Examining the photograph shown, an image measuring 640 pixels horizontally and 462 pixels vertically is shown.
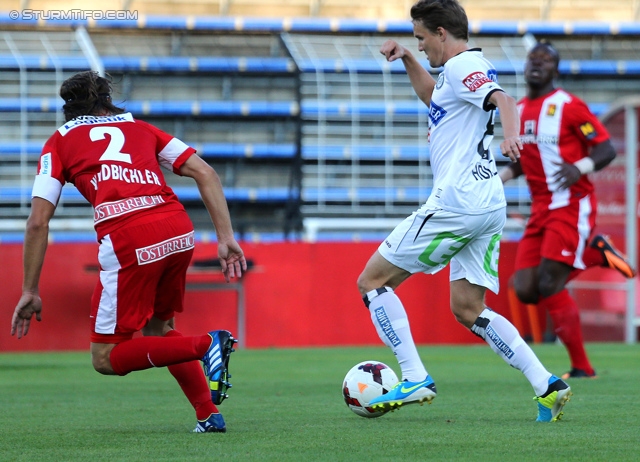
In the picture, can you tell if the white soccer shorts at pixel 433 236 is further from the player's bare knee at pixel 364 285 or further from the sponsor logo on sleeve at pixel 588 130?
the sponsor logo on sleeve at pixel 588 130

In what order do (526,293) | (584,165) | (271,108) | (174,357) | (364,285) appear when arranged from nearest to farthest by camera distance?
(174,357) < (364,285) < (584,165) < (526,293) < (271,108)

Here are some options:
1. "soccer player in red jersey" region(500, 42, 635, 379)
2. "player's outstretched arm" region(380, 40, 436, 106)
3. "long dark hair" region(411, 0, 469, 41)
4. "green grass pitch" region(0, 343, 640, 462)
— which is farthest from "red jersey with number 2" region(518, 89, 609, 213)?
"long dark hair" region(411, 0, 469, 41)

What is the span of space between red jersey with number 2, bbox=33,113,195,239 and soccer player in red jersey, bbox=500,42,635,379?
3292mm

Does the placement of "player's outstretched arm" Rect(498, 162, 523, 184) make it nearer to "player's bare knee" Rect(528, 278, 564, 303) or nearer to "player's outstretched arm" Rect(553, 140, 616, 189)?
"player's outstretched arm" Rect(553, 140, 616, 189)

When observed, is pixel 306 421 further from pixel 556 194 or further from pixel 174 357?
pixel 556 194

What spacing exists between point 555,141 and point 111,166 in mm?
4279

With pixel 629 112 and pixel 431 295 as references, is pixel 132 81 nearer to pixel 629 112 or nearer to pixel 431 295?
pixel 431 295

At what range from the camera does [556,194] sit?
766 cm

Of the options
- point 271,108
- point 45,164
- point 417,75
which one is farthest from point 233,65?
point 45,164

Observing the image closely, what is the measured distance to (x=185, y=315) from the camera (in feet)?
40.6

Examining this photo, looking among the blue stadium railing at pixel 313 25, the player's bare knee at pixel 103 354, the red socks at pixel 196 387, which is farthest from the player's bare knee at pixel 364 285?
the blue stadium railing at pixel 313 25

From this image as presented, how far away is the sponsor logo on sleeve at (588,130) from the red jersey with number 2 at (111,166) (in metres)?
4.05

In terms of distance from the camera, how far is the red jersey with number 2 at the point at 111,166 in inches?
177

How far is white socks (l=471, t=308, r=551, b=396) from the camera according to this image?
482 cm
